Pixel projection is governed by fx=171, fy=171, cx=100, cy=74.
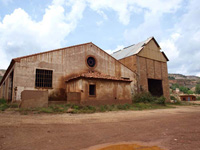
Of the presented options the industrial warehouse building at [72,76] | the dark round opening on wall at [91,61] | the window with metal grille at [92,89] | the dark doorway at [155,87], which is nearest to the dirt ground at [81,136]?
the industrial warehouse building at [72,76]

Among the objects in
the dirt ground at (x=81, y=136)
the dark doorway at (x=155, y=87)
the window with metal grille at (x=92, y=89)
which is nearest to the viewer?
the dirt ground at (x=81, y=136)

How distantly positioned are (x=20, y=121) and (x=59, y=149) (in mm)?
3530

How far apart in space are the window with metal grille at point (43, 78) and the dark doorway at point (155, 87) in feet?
62.5

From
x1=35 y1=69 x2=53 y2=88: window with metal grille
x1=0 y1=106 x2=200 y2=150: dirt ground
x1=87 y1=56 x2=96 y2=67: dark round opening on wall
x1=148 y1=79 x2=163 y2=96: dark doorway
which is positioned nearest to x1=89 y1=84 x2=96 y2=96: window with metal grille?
x1=35 y1=69 x2=53 y2=88: window with metal grille

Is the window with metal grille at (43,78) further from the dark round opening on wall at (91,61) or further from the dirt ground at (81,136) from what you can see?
the dirt ground at (81,136)

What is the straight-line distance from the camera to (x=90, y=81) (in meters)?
15.5

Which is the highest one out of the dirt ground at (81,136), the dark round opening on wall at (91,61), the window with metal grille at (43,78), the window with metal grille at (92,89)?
the dark round opening on wall at (91,61)

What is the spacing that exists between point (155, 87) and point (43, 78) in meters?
20.5

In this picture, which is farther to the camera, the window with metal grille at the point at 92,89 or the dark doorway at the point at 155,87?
the dark doorway at the point at 155,87

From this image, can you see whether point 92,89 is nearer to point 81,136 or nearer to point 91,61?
point 91,61

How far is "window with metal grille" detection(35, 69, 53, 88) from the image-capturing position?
51.2ft

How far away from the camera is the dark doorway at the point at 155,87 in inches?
1144

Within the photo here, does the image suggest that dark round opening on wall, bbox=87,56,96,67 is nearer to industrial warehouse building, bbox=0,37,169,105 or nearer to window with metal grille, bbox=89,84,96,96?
industrial warehouse building, bbox=0,37,169,105

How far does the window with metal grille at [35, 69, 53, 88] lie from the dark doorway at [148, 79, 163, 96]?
19051 millimetres
